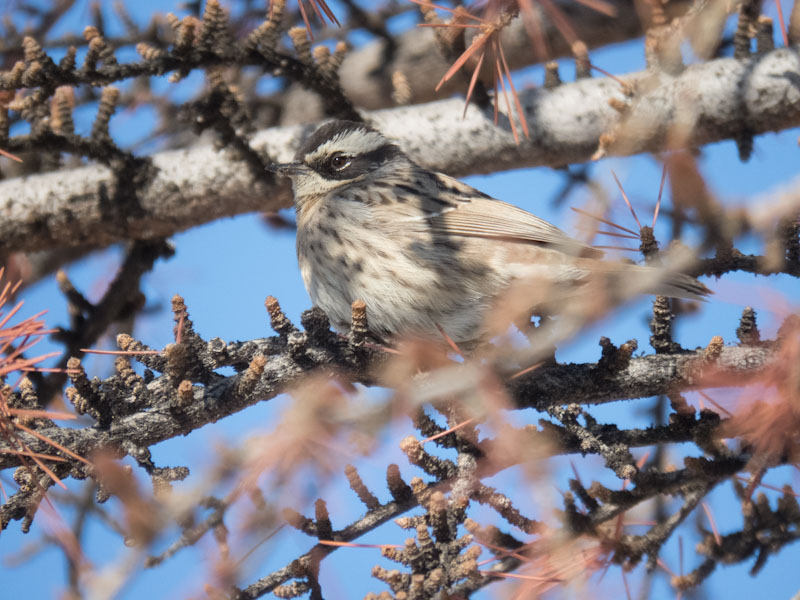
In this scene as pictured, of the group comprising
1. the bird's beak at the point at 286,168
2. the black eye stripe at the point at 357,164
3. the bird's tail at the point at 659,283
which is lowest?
the bird's tail at the point at 659,283

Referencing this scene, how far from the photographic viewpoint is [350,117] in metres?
5.65

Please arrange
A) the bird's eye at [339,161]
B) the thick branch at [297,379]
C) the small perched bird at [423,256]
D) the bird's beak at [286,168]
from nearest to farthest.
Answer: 1. the thick branch at [297,379]
2. the small perched bird at [423,256]
3. the bird's beak at [286,168]
4. the bird's eye at [339,161]

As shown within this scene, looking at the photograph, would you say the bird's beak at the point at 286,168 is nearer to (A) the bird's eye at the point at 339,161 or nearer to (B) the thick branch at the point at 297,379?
(A) the bird's eye at the point at 339,161

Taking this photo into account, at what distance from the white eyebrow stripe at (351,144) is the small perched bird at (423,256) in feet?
0.53

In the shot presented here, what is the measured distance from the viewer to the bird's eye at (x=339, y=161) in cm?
536

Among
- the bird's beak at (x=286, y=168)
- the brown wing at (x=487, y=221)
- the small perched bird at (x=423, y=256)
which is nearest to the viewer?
the small perched bird at (x=423, y=256)

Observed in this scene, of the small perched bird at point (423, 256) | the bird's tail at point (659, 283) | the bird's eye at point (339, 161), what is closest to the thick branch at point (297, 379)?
the bird's tail at point (659, 283)

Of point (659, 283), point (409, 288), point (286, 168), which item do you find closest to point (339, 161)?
point (286, 168)

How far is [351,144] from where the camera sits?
538 cm

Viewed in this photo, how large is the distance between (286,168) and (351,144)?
51cm

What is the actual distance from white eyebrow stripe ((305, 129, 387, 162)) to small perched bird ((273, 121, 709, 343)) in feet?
0.53

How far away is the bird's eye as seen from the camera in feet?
17.6

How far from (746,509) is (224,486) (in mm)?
2352

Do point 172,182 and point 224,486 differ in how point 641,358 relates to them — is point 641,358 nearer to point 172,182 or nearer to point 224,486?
point 224,486
